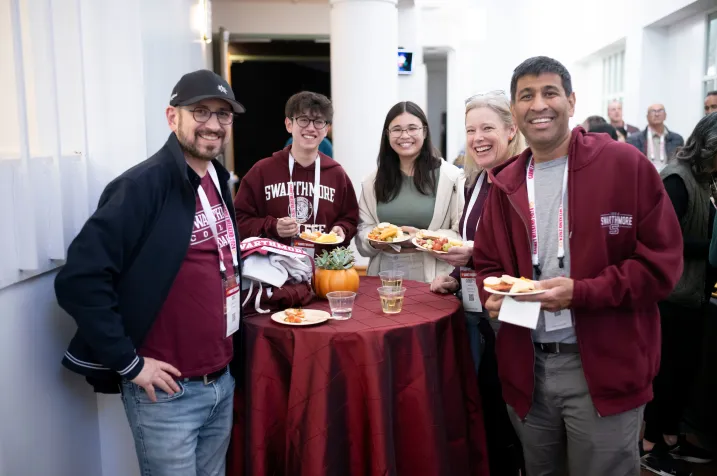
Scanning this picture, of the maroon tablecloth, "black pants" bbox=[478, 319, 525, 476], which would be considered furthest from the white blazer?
the maroon tablecloth

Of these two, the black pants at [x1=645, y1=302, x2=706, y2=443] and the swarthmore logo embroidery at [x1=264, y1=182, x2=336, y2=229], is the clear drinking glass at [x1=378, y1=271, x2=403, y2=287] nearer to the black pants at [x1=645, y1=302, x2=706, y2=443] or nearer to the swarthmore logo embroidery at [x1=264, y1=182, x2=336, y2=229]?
the swarthmore logo embroidery at [x1=264, y1=182, x2=336, y2=229]

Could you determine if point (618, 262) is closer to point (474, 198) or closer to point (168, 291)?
point (474, 198)

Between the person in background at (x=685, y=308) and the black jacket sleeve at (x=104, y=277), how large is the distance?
8.21 feet

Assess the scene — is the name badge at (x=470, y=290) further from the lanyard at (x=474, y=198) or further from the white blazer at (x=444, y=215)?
the white blazer at (x=444, y=215)

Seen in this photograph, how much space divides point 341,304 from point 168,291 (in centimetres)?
71

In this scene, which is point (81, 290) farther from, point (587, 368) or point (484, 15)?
point (484, 15)

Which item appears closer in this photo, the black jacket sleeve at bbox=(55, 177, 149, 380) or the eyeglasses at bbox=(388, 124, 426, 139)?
the black jacket sleeve at bbox=(55, 177, 149, 380)

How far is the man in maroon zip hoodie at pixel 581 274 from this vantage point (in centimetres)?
171

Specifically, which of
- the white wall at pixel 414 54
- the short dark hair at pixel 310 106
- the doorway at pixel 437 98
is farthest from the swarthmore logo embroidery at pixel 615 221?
the doorway at pixel 437 98

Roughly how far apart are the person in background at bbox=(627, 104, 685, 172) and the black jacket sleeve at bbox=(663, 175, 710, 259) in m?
4.27

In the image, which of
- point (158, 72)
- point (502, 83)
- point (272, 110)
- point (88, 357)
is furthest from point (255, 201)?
point (502, 83)

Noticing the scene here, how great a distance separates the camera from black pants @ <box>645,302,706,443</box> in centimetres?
311

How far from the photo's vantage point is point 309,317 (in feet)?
7.38

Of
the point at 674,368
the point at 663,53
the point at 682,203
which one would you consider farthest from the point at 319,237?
the point at 663,53
